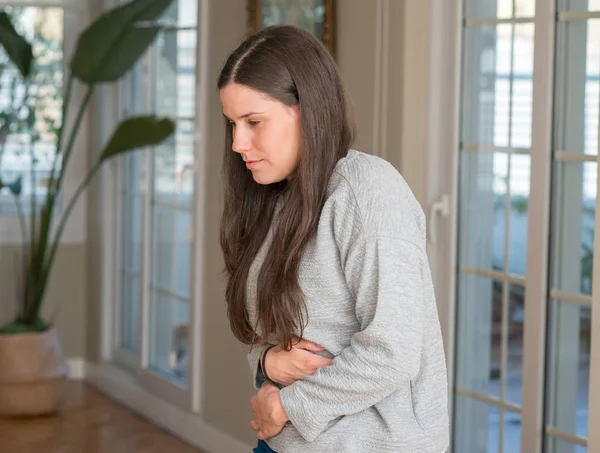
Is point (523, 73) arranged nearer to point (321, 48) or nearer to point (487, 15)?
point (487, 15)

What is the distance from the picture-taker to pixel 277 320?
166cm

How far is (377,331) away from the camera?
154cm

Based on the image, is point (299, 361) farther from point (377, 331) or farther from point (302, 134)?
point (302, 134)

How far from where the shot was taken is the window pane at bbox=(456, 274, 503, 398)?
3.28 m

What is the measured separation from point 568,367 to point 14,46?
329cm

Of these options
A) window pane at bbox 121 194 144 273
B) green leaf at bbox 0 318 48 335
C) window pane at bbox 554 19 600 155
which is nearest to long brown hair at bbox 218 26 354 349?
window pane at bbox 554 19 600 155

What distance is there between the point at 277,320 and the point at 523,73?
1753 millimetres

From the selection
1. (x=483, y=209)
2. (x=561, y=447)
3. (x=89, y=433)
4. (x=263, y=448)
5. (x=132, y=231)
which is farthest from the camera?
(x=132, y=231)

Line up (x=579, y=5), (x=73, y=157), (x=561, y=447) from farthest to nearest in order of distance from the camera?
(x=73, y=157), (x=561, y=447), (x=579, y=5)

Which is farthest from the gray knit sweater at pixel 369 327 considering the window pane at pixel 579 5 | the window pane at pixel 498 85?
the window pane at pixel 498 85

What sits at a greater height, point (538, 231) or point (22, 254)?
point (538, 231)

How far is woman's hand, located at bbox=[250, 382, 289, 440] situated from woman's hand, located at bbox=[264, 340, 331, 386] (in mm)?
33

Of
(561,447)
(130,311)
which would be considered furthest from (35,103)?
(561,447)

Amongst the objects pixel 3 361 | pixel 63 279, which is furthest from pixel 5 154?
pixel 3 361
